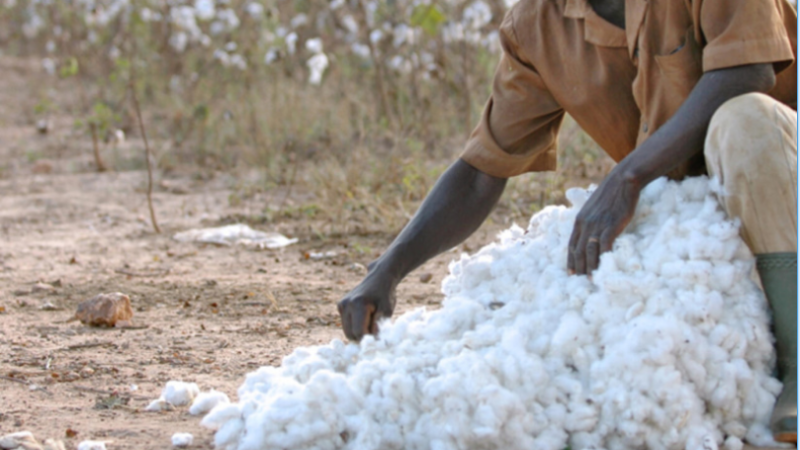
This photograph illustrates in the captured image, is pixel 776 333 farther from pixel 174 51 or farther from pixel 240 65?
pixel 174 51

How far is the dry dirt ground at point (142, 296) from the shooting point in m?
2.26

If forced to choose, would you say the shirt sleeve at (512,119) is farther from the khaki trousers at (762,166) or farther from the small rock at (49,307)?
the small rock at (49,307)

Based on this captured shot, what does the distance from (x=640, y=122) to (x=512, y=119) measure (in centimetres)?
34

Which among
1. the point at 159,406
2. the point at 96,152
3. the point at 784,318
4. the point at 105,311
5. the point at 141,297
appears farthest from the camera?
the point at 96,152

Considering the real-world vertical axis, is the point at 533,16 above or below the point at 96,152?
above

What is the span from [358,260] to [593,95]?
1.81m

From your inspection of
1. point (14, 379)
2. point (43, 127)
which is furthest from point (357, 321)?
point (43, 127)

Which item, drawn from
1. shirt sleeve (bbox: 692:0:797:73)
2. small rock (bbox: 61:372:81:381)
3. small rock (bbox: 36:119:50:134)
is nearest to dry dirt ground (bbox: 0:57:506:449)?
small rock (bbox: 61:372:81:381)

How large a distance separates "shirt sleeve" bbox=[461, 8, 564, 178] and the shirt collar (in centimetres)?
19

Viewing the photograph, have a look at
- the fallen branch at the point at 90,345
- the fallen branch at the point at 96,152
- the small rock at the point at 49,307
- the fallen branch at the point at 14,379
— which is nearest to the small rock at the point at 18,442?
the fallen branch at the point at 14,379

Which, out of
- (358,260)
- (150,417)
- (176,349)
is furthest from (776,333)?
(358,260)

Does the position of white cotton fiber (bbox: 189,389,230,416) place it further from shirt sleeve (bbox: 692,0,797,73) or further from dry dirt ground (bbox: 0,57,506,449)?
shirt sleeve (bbox: 692,0,797,73)

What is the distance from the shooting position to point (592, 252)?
1955 mm

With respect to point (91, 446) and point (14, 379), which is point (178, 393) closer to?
point (91, 446)
